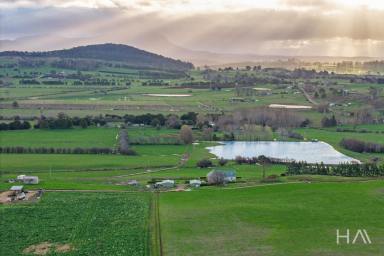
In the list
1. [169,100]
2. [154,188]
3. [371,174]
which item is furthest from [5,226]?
[169,100]

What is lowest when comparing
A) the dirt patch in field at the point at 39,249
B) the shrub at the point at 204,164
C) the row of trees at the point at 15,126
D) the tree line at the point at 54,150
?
the dirt patch in field at the point at 39,249

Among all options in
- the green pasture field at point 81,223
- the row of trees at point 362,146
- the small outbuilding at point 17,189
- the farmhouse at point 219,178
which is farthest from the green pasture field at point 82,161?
the row of trees at point 362,146

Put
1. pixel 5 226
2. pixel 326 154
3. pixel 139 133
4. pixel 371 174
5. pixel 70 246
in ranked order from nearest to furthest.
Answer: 1. pixel 70 246
2. pixel 5 226
3. pixel 371 174
4. pixel 326 154
5. pixel 139 133

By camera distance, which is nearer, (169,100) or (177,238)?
(177,238)

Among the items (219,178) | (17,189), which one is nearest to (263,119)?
(219,178)

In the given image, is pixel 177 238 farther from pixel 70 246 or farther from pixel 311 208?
pixel 311 208

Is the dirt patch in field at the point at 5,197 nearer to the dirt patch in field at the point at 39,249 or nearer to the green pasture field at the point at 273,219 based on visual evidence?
the green pasture field at the point at 273,219

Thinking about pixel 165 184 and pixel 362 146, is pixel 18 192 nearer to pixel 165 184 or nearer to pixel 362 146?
pixel 165 184
